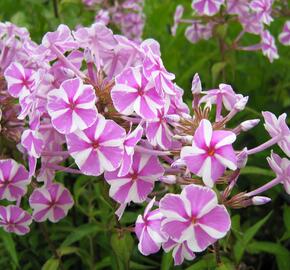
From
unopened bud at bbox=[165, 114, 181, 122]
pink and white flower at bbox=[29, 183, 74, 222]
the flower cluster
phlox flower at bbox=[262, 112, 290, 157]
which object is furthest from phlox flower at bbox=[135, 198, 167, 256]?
pink and white flower at bbox=[29, 183, 74, 222]

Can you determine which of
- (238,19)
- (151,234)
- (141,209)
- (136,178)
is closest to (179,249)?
(151,234)

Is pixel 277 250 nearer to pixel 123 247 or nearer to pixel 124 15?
pixel 123 247

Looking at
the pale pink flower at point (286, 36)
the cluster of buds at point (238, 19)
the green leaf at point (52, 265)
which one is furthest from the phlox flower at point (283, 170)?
the pale pink flower at point (286, 36)

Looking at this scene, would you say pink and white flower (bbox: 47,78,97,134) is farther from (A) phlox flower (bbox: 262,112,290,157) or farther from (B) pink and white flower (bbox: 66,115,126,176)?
(A) phlox flower (bbox: 262,112,290,157)

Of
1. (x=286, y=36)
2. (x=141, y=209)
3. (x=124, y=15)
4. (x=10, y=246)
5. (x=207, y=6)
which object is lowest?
(x=141, y=209)

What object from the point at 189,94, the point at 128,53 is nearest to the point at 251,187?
the point at 189,94
